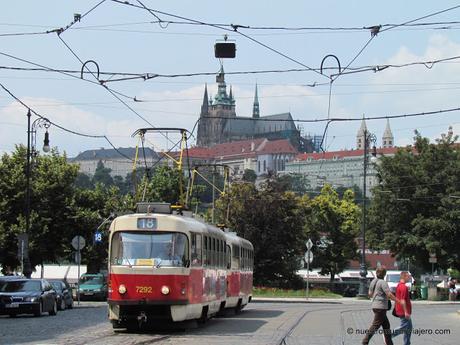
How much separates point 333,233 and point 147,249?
80.6 metres

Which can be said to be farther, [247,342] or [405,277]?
[247,342]

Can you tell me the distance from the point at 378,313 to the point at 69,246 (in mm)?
41624

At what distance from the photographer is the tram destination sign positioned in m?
23.0

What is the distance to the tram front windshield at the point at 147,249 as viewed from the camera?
74.9ft

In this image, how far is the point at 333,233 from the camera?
336 feet

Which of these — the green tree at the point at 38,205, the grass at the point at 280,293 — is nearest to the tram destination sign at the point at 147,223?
the green tree at the point at 38,205

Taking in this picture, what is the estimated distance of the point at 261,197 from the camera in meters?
67.2

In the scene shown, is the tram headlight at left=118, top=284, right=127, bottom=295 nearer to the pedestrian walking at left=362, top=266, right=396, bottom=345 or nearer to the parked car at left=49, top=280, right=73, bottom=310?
the pedestrian walking at left=362, top=266, right=396, bottom=345

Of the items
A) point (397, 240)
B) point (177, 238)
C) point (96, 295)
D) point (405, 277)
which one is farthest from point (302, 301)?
point (405, 277)

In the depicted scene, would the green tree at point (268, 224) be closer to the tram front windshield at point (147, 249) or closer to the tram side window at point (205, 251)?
the tram side window at point (205, 251)

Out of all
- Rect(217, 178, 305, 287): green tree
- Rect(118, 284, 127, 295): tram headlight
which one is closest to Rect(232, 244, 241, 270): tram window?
Rect(118, 284, 127, 295): tram headlight

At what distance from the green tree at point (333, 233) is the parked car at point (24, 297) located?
6823 centimetres

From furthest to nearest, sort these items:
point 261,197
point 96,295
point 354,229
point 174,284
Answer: point 354,229
point 261,197
point 96,295
point 174,284

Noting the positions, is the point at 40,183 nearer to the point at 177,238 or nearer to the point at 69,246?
the point at 69,246
